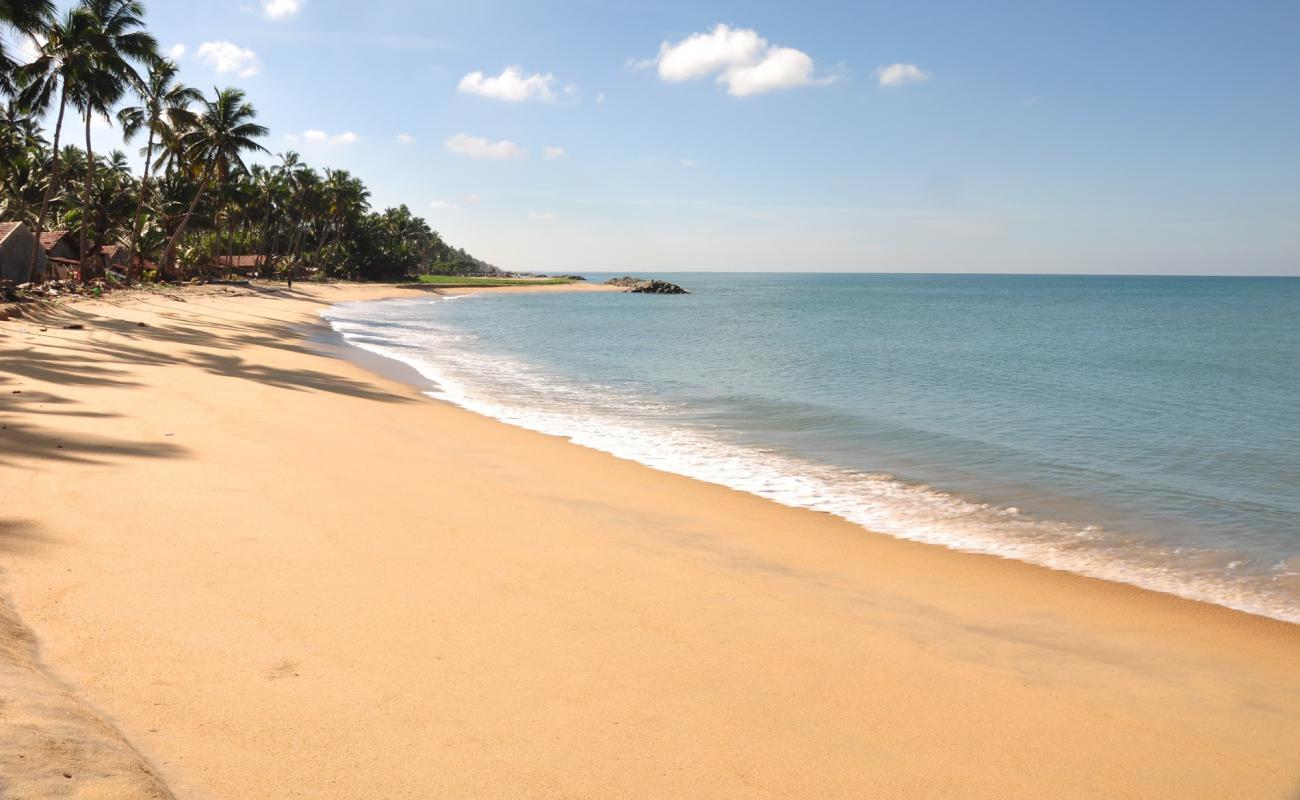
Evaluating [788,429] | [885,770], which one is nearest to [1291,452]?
[788,429]

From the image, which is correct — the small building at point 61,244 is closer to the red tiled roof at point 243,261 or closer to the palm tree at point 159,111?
the palm tree at point 159,111

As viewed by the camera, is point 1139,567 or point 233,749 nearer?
point 233,749

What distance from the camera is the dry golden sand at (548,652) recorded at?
3.92 m

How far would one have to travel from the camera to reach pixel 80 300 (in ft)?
101

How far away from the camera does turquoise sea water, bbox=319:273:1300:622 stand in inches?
372

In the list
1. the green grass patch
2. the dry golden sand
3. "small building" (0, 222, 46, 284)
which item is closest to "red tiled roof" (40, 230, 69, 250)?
"small building" (0, 222, 46, 284)

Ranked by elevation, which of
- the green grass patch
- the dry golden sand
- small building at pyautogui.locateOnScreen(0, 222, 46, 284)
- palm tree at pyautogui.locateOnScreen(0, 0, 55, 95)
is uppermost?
palm tree at pyautogui.locateOnScreen(0, 0, 55, 95)

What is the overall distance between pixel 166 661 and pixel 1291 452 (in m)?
18.8

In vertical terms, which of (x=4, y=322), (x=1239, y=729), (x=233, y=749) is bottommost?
(x=1239, y=729)

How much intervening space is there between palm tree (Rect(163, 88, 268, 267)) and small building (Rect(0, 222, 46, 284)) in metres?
13.7

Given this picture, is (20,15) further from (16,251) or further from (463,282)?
(463,282)

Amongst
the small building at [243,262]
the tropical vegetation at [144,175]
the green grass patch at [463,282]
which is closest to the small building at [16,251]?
the tropical vegetation at [144,175]

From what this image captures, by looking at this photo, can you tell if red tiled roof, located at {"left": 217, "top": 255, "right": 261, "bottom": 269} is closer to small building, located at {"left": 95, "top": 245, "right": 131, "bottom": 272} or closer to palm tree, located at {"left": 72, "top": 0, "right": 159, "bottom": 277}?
small building, located at {"left": 95, "top": 245, "right": 131, "bottom": 272}

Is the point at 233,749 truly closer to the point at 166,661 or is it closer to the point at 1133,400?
the point at 166,661
